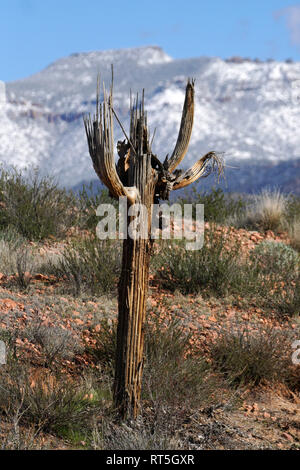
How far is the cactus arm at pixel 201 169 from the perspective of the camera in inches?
185

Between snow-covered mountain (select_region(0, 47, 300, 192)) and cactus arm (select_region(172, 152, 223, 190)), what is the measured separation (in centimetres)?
9792

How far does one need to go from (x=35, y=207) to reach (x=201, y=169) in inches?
279

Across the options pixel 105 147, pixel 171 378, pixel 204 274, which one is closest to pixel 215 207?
pixel 204 274

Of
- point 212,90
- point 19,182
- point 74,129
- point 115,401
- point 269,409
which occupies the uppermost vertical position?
point 212,90

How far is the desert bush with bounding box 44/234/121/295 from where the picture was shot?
8.31 metres

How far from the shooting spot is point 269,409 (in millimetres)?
5699

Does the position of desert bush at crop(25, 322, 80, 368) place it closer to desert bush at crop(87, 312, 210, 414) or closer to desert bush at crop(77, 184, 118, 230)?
desert bush at crop(87, 312, 210, 414)

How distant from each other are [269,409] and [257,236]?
21.9 feet

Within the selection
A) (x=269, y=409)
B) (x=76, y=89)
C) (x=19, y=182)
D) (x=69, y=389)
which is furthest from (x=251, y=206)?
(x=76, y=89)

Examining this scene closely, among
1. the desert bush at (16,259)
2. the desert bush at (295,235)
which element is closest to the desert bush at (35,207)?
the desert bush at (16,259)

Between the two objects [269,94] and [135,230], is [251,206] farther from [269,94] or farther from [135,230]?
[269,94]

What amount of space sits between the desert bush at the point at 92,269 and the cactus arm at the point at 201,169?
11.9ft

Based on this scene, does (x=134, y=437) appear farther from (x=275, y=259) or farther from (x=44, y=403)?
(x=275, y=259)

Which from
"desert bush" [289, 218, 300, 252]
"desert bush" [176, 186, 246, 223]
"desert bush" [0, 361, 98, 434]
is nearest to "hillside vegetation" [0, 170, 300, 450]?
"desert bush" [0, 361, 98, 434]
